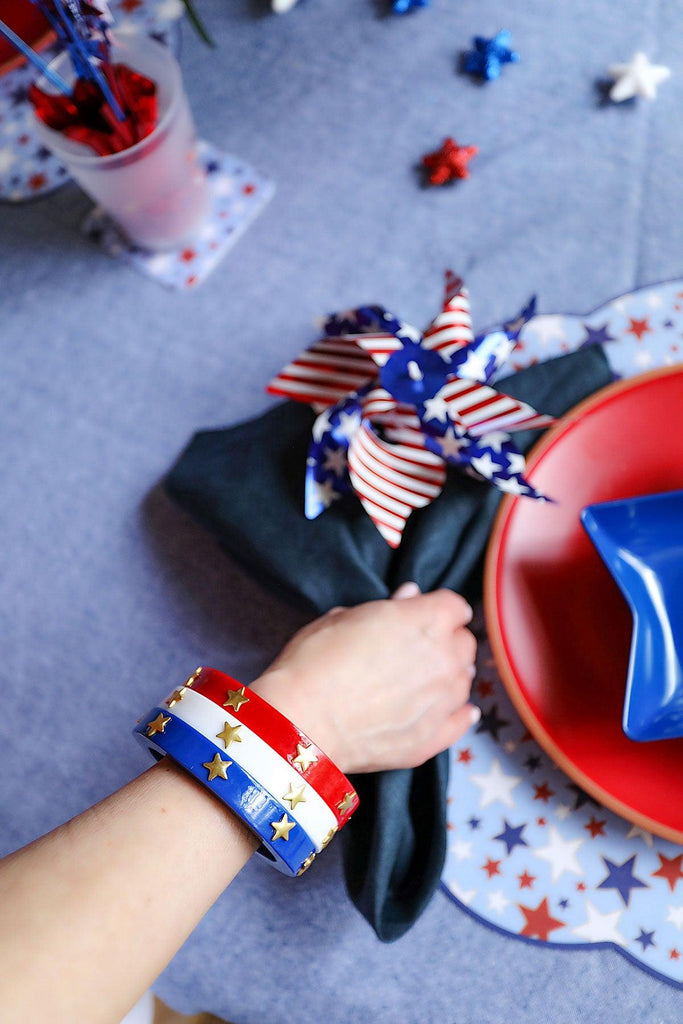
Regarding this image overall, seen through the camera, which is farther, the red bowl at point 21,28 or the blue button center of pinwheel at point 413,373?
the red bowl at point 21,28

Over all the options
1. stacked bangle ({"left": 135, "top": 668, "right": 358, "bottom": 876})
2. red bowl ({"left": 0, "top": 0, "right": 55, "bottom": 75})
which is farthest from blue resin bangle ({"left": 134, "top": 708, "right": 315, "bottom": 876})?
red bowl ({"left": 0, "top": 0, "right": 55, "bottom": 75})

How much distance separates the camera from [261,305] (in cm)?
57

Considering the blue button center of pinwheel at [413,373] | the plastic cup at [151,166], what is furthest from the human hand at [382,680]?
the plastic cup at [151,166]

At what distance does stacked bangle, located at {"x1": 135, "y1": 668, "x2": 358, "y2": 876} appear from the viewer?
0.34m

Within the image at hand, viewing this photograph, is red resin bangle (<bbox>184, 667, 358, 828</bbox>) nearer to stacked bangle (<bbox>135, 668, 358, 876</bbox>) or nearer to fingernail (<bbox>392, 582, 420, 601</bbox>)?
stacked bangle (<bbox>135, 668, 358, 876</bbox>)

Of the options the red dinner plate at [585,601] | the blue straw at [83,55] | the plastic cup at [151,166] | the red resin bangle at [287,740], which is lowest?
the red dinner plate at [585,601]

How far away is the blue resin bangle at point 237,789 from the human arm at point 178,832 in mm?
14

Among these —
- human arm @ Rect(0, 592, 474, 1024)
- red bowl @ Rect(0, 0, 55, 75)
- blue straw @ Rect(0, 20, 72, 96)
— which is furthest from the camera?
red bowl @ Rect(0, 0, 55, 75)

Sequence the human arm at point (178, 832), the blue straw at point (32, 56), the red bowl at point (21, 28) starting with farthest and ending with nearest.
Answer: the red bowl at point (21, 28) → the blue straw at point (32, 56) → the human arm at point (178, 832)

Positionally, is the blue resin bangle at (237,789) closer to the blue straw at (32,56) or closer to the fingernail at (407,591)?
the fingernail at (407,591)

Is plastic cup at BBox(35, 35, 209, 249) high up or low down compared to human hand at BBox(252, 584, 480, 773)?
up

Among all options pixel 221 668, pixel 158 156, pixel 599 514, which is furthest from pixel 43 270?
pixel 599 514

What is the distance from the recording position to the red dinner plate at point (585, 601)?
39 cm

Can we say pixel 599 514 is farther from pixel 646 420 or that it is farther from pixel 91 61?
pixel 91 61
